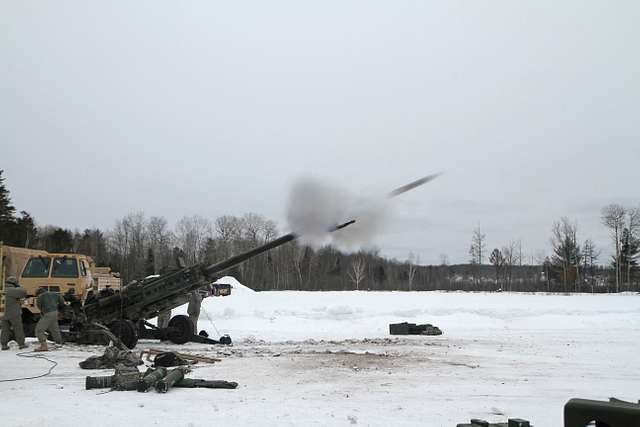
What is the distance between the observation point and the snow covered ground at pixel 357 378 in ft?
26.5

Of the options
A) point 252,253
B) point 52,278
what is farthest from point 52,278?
point 252,253

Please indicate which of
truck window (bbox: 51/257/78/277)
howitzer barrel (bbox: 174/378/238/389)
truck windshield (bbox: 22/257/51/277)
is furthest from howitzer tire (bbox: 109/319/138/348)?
howitzer barrel (bbox: 174/378/238/389)

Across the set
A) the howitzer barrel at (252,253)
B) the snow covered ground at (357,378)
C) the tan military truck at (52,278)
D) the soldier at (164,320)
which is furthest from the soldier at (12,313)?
the howitzer barrel at (252,253)

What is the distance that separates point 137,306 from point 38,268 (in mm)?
4059

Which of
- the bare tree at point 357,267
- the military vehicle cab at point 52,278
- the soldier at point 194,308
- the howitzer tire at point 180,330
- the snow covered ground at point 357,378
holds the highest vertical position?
the bare tree at point 357,267

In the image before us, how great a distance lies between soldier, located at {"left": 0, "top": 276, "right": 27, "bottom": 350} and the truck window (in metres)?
2.47

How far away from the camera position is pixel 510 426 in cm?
547

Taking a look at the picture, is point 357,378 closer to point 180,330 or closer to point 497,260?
point 180,330

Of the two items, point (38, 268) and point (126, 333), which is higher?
point (38, 268)

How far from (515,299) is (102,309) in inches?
1075

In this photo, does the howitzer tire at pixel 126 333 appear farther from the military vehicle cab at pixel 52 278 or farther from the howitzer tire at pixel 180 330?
the military vehicle cab at pixel 52 278

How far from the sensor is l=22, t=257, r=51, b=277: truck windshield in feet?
61.0

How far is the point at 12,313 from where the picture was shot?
15984 millimetres

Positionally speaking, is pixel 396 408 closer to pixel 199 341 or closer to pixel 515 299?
pixel 199 341
